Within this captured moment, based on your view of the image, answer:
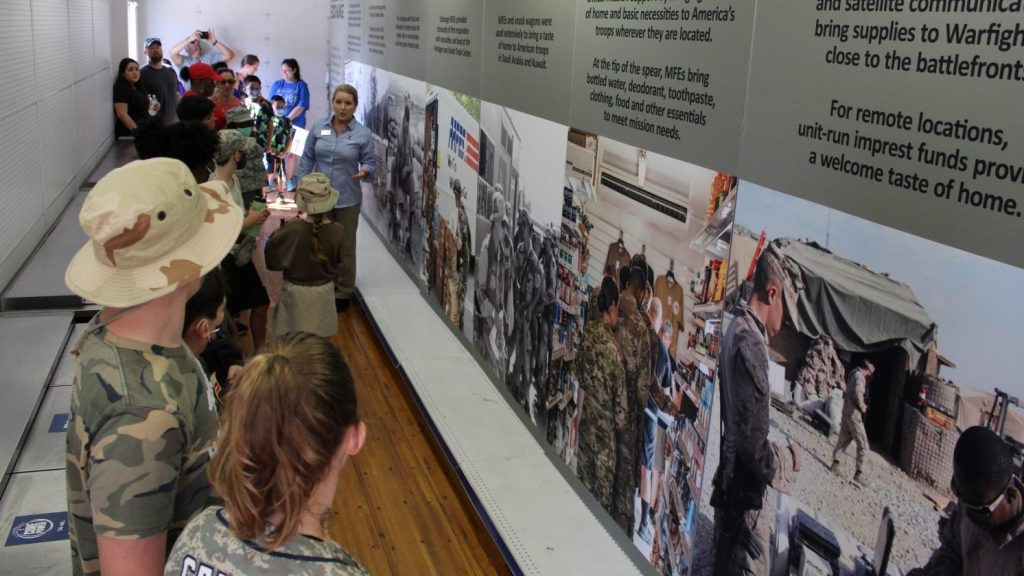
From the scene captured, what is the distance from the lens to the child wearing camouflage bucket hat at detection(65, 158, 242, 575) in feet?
5.09

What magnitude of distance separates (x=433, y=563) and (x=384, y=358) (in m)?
2.74

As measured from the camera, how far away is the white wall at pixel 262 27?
1441 centimetres

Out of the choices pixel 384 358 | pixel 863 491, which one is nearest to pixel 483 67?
pixel 384 358

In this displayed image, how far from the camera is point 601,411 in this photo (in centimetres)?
386

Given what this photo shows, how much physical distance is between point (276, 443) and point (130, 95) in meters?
10.7

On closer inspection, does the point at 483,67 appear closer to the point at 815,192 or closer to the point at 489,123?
the point at 489,123

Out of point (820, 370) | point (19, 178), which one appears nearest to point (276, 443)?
point (820, 370)

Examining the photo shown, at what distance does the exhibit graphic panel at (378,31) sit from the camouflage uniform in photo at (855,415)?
649 centimetres

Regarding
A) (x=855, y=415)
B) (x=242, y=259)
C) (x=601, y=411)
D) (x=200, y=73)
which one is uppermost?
(x=200, y=73)

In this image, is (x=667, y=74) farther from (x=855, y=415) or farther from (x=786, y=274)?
(x=855, y=415)

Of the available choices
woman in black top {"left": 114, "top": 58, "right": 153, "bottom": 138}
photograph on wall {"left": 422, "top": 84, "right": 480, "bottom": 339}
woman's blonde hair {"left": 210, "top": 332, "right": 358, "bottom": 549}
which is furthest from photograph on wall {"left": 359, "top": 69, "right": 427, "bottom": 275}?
woman's blonde hair {"left": 210, "top": 332, "right": 358, "bottom": 549}

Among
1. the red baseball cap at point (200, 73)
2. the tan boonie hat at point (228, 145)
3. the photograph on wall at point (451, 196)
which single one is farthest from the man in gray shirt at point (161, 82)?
the tan boonie hat at point (228, 145)

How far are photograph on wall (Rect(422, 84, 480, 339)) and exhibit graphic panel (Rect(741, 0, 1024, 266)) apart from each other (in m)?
3.23

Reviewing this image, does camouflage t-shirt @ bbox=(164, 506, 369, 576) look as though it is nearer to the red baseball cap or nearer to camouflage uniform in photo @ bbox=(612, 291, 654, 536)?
camouflage uniform in photo @ bbox=(612, 291, 654, 536)
